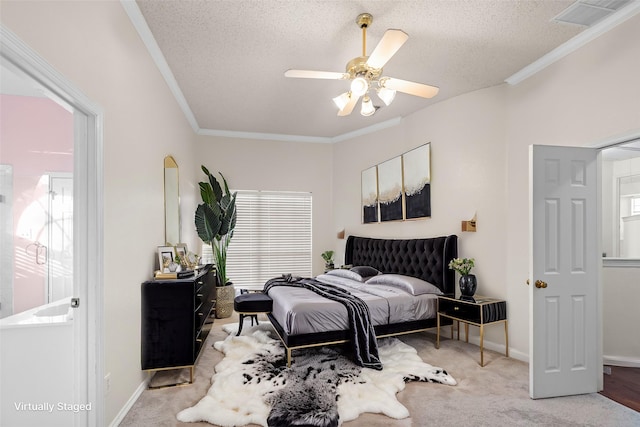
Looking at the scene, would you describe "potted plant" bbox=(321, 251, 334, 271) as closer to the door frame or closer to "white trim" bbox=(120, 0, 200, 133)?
"white trim" bbox=(120, 0, 200, 133)

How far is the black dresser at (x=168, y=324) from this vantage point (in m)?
2.92

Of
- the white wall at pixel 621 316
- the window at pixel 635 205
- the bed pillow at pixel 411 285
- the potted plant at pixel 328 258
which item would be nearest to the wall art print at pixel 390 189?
the bed pillow at pixel 411 285

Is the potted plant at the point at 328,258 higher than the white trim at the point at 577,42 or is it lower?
lower

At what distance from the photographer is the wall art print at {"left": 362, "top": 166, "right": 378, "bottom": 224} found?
5.68m

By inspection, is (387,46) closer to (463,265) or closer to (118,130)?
(118,130)

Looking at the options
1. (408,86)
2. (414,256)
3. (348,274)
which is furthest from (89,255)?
(414,256)

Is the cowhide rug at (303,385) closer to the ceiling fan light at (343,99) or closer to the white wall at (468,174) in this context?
the white wall at (468,174)

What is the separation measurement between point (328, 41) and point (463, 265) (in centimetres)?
276

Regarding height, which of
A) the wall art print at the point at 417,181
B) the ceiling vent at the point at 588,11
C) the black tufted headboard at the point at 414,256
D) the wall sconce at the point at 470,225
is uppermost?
the ceiling vent at the point at 588,11

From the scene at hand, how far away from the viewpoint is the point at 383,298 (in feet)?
12.1

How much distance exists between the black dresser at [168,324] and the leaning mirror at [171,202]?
1.01 meters

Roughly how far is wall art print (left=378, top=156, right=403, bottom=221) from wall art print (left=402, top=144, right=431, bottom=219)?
12 centimetres

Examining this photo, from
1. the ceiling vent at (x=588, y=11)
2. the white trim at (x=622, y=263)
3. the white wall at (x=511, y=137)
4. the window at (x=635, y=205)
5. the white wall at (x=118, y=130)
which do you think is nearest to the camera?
the white wall at (x=118, y=130)

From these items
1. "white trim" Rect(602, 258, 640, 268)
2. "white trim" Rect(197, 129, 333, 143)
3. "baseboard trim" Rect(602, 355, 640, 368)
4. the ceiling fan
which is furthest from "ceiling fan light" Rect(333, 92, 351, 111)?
"baseboard trim" Rect(602, 355, 640, 368)
